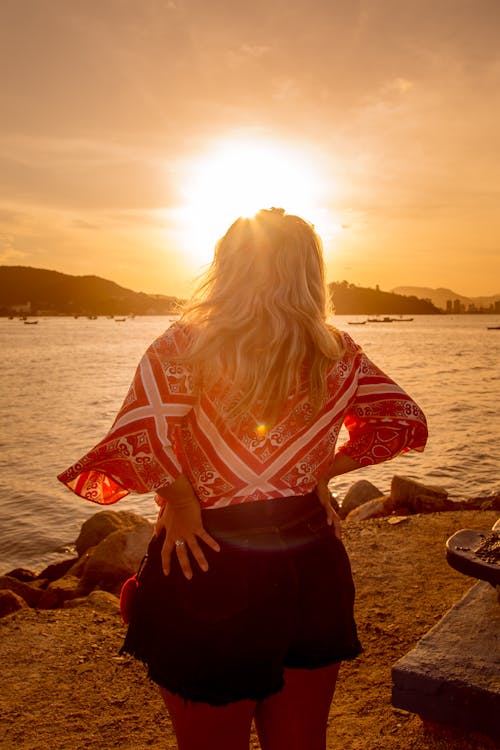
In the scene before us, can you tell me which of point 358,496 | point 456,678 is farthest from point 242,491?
point 358,496

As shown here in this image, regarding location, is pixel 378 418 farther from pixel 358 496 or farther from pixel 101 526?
pixel 358 496

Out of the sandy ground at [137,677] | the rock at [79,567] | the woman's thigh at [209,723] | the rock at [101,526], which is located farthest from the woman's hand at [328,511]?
the rock at [101,526]

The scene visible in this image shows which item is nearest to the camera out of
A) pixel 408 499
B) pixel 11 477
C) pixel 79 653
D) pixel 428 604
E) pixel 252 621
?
pixel 252 621

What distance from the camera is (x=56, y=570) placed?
9.12 metres

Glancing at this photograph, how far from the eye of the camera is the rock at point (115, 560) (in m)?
7.84

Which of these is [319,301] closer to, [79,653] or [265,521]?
[265,521]

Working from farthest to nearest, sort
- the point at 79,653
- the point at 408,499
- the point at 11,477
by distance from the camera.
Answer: the point at 11,477, the point at 408,499, the point at 79,653

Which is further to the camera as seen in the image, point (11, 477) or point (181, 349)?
point (11, 477)

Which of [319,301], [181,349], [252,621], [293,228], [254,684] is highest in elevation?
[293,228]

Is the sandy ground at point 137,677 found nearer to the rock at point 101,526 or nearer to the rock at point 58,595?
the rock at point 58,595

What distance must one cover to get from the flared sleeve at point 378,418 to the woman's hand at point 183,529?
0.65 metres

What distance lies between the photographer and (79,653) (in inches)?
199

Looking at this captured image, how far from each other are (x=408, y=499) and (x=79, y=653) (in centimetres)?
605

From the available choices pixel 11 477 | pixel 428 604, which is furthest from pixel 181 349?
pixel 11 477
